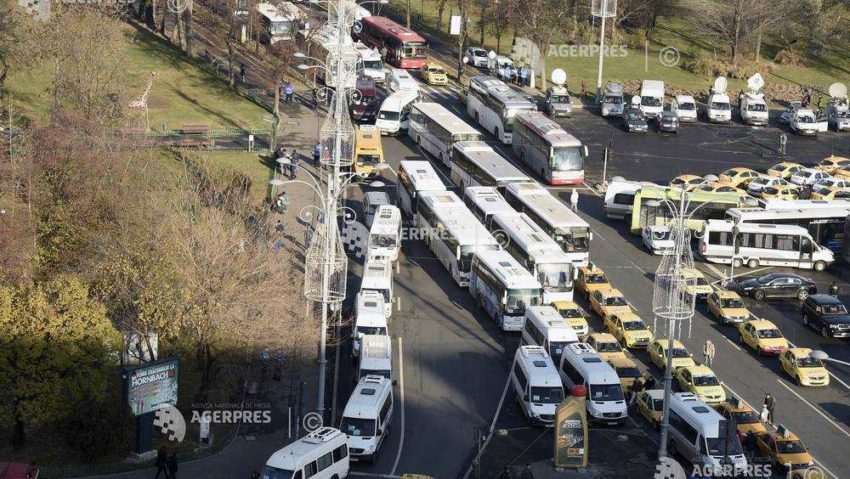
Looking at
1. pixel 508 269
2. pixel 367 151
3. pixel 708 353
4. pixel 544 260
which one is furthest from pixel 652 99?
pixel 708 353

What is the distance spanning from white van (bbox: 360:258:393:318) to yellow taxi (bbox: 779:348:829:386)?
1540cm

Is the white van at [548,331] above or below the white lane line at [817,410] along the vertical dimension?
above

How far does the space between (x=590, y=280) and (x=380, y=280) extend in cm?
921

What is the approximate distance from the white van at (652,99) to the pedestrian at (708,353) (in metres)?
36.4

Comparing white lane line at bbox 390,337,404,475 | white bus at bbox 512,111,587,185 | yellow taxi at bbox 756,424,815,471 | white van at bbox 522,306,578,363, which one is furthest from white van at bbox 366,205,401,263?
yellow taxi at bbox 756,424,815,471

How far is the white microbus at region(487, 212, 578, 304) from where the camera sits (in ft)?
181

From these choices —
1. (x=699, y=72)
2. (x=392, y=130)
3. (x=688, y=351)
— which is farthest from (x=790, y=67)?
(x=688, y=351)

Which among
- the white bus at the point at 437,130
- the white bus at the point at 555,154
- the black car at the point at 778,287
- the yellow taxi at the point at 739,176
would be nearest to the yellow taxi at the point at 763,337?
the black car at the point at 778,287

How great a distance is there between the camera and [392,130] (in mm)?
79125

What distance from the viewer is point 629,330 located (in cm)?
5262

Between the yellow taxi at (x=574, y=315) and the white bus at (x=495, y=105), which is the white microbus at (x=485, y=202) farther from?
the white bus at (x=495, y=105)

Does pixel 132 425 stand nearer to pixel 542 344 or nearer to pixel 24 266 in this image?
pixel 24 266

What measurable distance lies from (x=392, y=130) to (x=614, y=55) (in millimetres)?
29390

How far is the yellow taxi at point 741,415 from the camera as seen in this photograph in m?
44.2
